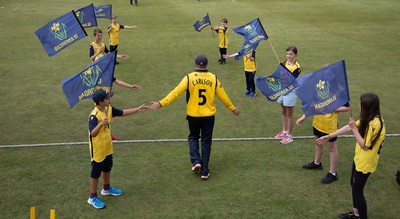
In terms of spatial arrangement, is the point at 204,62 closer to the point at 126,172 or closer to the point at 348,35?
the point at 126,172

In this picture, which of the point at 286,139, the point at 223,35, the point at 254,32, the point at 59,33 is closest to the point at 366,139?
the point at 286,139

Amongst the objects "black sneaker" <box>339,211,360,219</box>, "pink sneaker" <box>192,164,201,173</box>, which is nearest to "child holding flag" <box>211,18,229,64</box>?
"pink sneaker" <box>192,164,201,173</box>

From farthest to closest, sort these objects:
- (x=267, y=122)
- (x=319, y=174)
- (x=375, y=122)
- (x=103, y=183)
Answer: (x=267, y=122) < (x=319, y=174) < (x=103, y=183) < (x=375, y=122)

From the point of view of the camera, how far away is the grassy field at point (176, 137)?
746 centimetres

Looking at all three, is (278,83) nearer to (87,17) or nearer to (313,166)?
(313,166)

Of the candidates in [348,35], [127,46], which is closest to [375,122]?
[127,46]

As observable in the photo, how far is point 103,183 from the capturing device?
7.74 meters

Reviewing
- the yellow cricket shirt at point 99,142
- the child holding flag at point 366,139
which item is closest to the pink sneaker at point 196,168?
the yellow cricket shirt at point 99,142

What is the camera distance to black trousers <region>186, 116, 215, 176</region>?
830 centimetres

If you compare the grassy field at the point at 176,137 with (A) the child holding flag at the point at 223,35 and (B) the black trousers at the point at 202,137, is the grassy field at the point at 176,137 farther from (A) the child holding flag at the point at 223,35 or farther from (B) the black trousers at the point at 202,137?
(A) the child holding flag at the point at 223,35

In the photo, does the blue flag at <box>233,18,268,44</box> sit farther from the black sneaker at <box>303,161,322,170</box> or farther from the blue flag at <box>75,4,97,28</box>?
the blue flag at <box>75,4,97,28</box>

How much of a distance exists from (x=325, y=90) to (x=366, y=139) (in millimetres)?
1064

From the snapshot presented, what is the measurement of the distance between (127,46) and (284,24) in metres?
10.3

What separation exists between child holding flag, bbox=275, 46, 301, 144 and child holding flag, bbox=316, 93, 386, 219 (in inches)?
118
